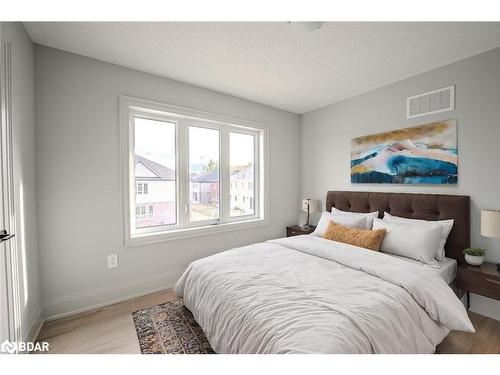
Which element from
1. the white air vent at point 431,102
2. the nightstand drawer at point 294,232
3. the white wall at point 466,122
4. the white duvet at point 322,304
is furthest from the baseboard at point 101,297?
the white air vent at point 431,102

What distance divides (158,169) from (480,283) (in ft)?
10.5

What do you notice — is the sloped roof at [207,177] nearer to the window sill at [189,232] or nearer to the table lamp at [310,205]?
the window sill at [189,232]

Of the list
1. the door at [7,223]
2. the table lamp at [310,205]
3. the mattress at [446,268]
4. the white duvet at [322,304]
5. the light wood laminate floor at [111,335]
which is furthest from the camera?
the table lamp at [310,205]

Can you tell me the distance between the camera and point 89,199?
6.99ft

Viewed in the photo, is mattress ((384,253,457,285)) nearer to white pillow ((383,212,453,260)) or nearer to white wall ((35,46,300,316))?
white pillow ((383,212,453,260))

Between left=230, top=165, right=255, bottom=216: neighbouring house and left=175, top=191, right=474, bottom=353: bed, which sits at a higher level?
left=230, top=165, right=255, bottom=216: neighbouring house

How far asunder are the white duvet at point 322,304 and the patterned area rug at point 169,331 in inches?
7.5

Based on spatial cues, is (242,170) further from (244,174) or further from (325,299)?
(325,299)

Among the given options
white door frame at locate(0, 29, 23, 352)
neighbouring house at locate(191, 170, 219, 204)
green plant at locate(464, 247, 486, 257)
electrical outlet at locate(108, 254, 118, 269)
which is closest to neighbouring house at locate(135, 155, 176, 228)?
neighbouring house at locate(191, 170, 219, 204)

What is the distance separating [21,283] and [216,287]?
1362 millimetres

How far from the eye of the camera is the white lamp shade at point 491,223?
1765mm

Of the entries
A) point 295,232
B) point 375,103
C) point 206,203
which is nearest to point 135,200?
point 206,203

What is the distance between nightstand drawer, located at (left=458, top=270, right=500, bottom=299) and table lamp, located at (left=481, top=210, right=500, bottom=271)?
0.19m

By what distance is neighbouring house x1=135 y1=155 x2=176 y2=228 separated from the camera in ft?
8.23
